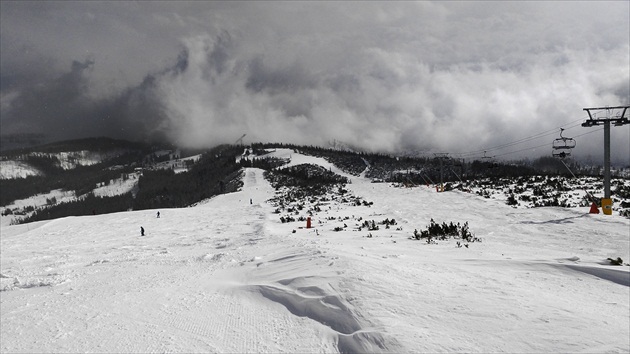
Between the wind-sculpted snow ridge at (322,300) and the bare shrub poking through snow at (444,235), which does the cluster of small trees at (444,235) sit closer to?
the bare shrub poking through snow at (444,235)

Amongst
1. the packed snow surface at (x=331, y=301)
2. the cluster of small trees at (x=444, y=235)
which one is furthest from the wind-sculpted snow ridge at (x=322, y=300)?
the cluster of small trees at (x=444, y=235)

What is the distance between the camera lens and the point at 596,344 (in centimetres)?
357

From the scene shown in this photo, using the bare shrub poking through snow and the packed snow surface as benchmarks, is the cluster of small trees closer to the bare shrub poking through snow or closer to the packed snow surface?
the bare shrub poking through snow

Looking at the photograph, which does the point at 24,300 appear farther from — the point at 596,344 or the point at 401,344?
the point at 596,344

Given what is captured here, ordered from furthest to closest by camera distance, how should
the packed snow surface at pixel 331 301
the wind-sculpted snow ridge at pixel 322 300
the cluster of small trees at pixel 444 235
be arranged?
the cluster of small trees at pixel 444 235, the packed snow surface at pixel 331 301, the wind-sculpted snow ridge at pixel 322 300

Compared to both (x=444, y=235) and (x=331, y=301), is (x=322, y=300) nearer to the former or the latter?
(x=331, y=301)

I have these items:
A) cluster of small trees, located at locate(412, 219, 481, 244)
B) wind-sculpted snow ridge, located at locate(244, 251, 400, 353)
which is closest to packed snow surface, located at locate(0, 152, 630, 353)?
wind-sculpted snow ridge, located at locate(244, 251, 400, 353)

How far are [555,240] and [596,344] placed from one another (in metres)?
8.39

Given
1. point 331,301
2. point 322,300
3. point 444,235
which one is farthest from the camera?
point 444,235

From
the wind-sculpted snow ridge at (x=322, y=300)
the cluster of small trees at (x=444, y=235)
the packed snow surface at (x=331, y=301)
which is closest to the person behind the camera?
the wind-sculpted snow ridge at (x=322, y=300)

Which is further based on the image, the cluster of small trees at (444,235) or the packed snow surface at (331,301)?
the cluster of small trees at (444,235)

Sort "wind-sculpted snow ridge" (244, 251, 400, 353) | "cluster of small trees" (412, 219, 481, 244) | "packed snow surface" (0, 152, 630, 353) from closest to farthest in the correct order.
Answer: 1. "wind-sculpted snow ridge" (244, 251, 400, 353)
2. "packed snow surface" (0, 152, 630, 353)
3. "cluster of small trees" (412, 219, 481, 244)

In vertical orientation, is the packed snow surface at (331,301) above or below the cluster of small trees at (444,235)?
below

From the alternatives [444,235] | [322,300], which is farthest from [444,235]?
[322,300]
